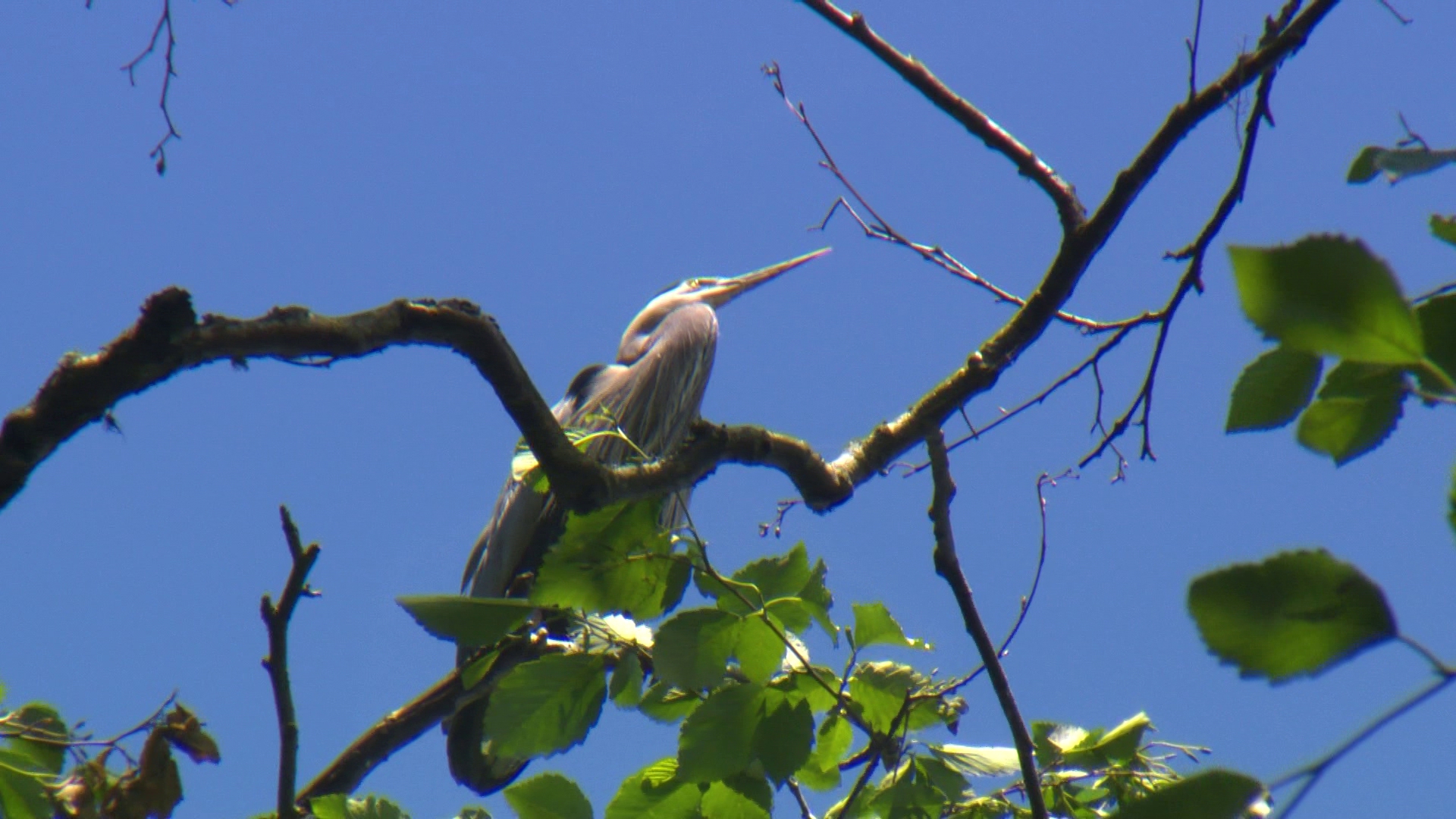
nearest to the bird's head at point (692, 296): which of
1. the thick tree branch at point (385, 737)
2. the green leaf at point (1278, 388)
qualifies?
the thick tree branch at point (385, 737)

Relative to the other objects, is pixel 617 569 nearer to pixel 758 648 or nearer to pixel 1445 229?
pixel 758 648

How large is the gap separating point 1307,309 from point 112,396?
1321 mm

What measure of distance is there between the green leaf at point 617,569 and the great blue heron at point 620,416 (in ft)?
5.69

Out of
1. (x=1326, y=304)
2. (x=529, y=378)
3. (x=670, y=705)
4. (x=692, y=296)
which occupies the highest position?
(x=692, y=296)

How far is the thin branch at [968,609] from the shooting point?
146 cm

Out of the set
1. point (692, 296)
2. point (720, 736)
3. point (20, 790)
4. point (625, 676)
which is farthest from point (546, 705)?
point (692, 296)

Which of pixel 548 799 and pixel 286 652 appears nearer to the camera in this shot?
pixel 286 652

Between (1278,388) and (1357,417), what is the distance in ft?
0.25

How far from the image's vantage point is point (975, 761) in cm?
165

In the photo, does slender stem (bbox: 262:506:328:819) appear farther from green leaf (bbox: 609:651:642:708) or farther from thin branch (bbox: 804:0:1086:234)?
thin branch (bbox: 804:0:1086:234)

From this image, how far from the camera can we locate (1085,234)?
6.35 ft

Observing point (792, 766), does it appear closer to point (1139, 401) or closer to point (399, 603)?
point (399, 603)

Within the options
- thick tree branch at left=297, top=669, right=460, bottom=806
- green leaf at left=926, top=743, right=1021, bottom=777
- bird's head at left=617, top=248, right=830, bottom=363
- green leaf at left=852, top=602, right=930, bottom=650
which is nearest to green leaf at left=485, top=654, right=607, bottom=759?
green leaf at left=852, top=602, right=930, bottom=650

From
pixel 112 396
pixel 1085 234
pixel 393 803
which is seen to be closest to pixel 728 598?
pixel 393 803
